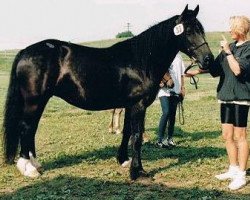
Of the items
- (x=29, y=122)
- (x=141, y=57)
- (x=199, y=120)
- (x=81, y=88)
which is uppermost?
(x=141, y=57)

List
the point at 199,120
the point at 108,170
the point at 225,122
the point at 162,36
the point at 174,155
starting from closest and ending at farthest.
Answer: the point at 225,122, the point at 162,36, the point at 108,170, the point at 174,155, the point at 199,120

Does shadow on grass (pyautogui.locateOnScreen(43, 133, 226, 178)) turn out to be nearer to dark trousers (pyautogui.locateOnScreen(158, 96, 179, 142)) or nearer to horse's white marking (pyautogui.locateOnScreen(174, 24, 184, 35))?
dark trousers (pyautogui.locateOnScreen(158, 96, 179, 142))

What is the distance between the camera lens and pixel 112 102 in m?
7.96

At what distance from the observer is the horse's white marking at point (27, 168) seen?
7957 millimetres

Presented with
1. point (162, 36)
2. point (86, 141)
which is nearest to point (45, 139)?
point (86, 141)

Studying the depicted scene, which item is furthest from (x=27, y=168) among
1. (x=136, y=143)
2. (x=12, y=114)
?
(x=136, y=143)

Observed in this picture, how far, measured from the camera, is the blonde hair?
662 cm

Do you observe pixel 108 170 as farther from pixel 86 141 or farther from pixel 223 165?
pixel 86 141

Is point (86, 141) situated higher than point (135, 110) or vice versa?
point (135, 110)

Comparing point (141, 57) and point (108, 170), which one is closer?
point (141, 57)

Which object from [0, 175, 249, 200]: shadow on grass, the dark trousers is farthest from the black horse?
the dark trousers

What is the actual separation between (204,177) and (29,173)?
3.24 m

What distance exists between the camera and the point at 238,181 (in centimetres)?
701

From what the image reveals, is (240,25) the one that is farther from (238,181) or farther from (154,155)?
(154,155)
